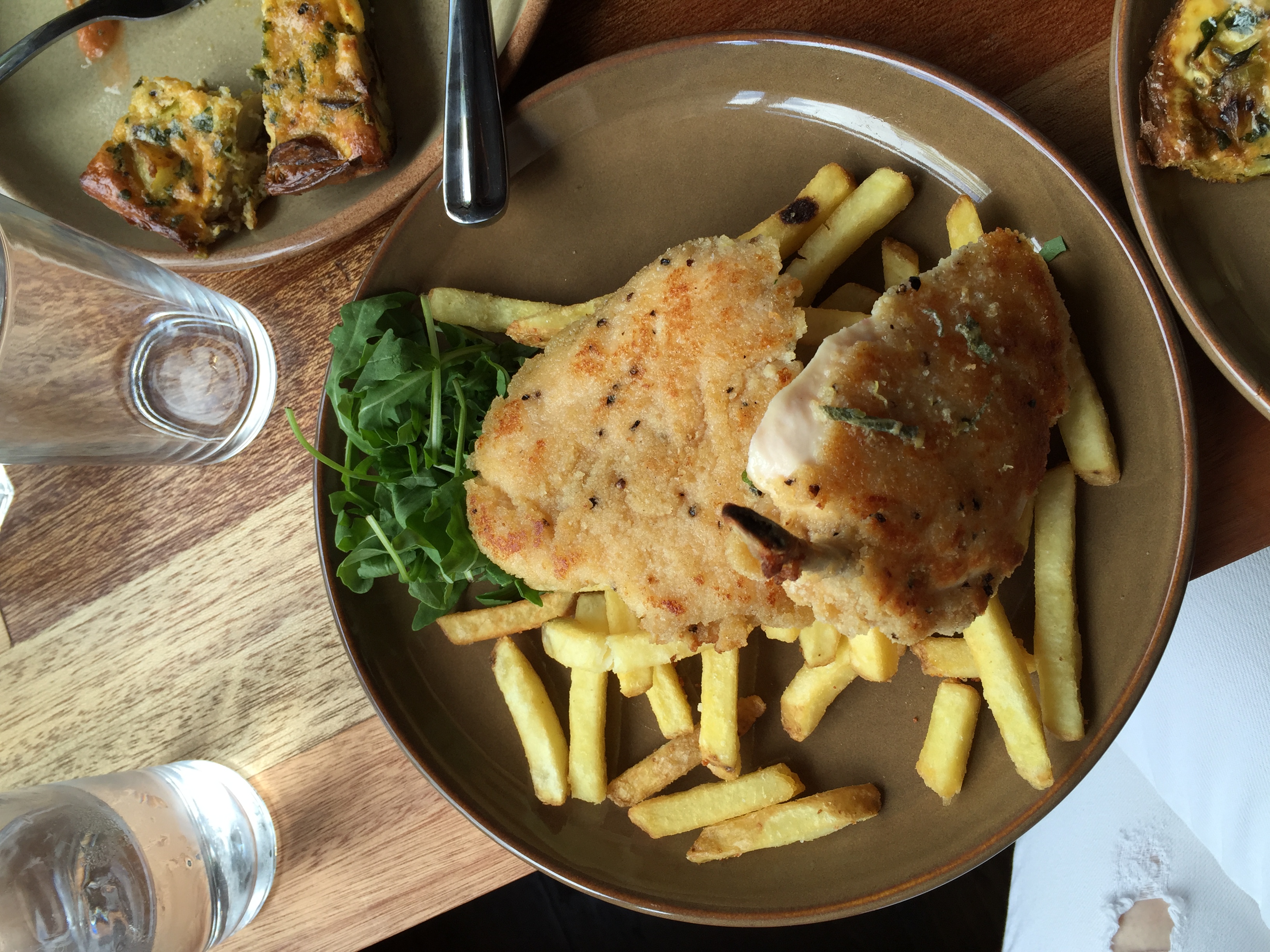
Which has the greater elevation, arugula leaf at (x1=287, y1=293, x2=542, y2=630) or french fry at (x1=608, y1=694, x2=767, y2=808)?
arugula leaf at (x1=287, y1=293, x2=542, y2=630)

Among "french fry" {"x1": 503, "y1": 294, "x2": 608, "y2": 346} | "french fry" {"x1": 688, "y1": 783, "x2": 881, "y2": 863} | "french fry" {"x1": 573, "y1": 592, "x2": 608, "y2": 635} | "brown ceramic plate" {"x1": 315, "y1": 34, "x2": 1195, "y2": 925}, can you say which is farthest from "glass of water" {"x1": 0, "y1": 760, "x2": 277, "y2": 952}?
"french fry" {"x1": 503, "y1": 294, "x2": 608, "y2": 346}

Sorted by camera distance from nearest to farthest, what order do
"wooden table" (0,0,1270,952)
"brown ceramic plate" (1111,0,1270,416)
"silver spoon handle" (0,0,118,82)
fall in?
"brown ceramic plate" (1111,0,1270,416) < "silver spoon handle" (0,0,118,82) < "wooden table" (0,0,1270,952)

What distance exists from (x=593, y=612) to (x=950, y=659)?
2.77ft

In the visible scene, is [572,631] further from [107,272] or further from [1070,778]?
[107,272]

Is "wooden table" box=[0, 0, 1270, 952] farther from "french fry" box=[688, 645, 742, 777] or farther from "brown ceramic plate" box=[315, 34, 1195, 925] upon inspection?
"french fry" box=[688, 645, 742, 777]

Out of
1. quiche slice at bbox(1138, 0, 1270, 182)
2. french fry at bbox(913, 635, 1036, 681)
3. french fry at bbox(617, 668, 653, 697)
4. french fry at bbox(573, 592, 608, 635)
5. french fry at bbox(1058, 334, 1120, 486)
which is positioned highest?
quiche slice at bbox(1138, 0, 1270, 182)

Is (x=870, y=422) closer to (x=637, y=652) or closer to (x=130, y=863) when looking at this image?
(x=637, y=652)

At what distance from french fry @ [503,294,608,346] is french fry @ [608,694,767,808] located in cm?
101

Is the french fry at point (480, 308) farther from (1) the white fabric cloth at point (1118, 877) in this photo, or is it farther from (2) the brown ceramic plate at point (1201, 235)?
(1) the white fabric cloth at point (1118, 877)

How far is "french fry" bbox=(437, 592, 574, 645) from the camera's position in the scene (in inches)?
85.3

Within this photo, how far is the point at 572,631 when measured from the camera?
2088mm

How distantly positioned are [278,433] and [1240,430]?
244 centimetres

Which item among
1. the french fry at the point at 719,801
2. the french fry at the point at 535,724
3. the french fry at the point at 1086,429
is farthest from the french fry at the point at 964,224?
the french fry at the point at 535,724

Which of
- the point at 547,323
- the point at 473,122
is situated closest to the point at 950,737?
the point at 547,323
